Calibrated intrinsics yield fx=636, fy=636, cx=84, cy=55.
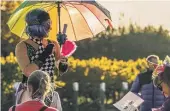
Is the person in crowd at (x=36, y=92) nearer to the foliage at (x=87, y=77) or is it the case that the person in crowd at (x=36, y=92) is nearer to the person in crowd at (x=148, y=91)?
the person in crowd at (x=148, y=91)

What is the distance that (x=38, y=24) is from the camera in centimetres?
661

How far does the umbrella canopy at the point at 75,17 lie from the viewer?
7.86m

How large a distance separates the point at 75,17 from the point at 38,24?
1555 mm

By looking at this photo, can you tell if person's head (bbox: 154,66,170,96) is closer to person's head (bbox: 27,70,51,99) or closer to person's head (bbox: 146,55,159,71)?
person's head (bbox: 27,70,51,99)

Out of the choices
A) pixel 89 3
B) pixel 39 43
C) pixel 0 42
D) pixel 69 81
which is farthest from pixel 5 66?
pixel 39 43

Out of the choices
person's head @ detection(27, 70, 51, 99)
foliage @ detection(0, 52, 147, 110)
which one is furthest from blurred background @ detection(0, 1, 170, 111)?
person's head @ detection(27, 70, 51, 99)

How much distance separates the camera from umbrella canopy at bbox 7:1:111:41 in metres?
7.86

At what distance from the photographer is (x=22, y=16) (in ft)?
25.2

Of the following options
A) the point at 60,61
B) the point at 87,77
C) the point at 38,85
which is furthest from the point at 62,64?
the point at 87,77

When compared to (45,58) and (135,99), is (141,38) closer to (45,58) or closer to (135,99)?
(135,99)

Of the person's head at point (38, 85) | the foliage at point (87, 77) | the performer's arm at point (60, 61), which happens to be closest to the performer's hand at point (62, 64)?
the performer's arm at point (60, 61)

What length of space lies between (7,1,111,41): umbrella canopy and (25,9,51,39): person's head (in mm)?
1112

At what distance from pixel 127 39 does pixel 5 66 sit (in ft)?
40.2

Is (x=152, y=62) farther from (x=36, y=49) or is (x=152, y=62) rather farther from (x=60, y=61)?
(x=36, y=49)
